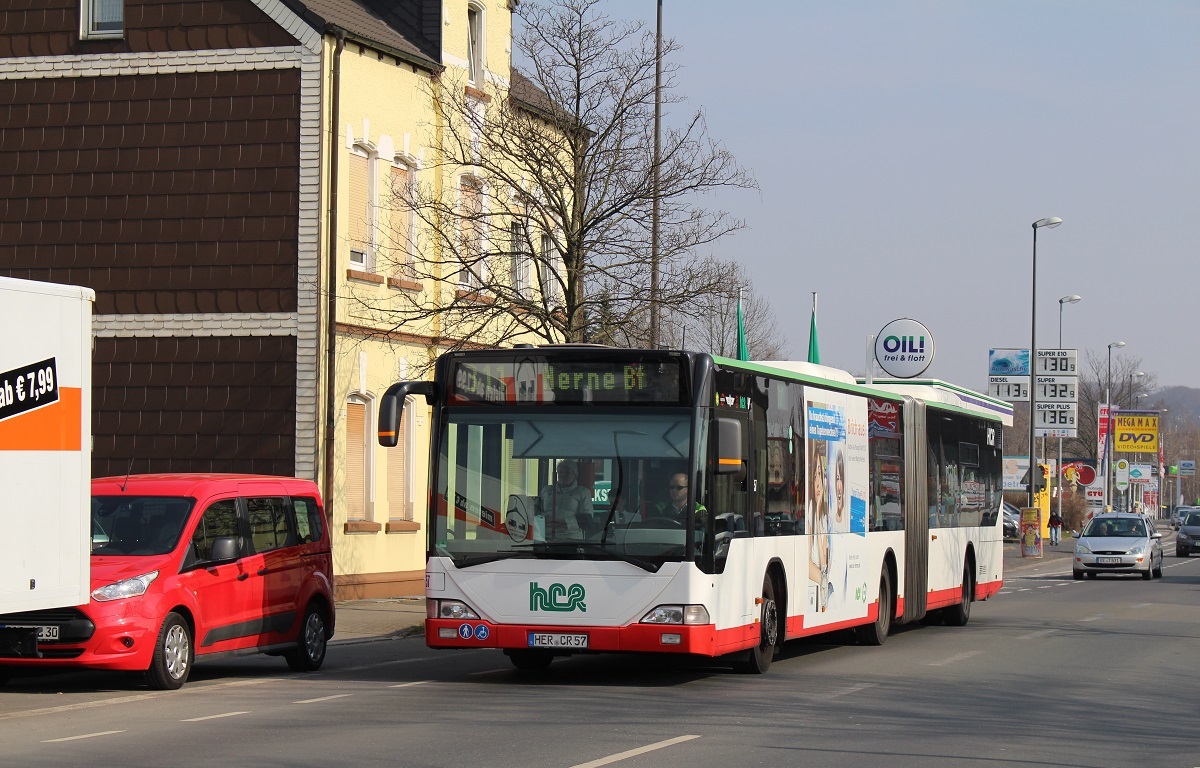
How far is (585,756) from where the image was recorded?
418 inches

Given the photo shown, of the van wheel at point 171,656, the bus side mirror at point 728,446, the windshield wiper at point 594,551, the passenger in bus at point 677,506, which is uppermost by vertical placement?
the bus side mirror at point 728,446

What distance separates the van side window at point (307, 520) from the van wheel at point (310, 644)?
0.71 m

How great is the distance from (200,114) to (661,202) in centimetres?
797

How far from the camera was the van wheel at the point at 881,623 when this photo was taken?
67.0 ft

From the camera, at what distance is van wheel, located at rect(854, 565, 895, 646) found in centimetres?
2042

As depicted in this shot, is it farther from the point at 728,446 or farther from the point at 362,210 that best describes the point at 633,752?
the point at 362,210

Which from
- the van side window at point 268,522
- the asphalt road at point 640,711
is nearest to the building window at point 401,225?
the asphalt road at point 640,711

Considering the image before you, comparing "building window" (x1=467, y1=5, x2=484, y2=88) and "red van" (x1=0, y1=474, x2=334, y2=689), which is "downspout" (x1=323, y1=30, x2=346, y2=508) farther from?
"red van" (x1=0, y1=474, x2=334, y2=689)

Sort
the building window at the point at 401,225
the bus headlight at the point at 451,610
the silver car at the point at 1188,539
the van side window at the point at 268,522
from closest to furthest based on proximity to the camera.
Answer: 1. the bus headlight at the point at 451,610
2. the van side window at the point at 268,522
3. the building window at the point at 401,225
4. the silver car at the point at 1188,539

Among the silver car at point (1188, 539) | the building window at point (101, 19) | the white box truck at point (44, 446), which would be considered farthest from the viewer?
the silver car at point (1188, 539)

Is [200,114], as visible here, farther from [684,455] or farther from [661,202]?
[684,455]

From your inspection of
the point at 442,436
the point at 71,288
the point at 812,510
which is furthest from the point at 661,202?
the point at 71,288

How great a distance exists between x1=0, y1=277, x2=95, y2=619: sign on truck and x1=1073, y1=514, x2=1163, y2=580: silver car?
33.0 m

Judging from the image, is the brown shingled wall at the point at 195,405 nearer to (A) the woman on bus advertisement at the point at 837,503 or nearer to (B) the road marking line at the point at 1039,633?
(A) the woman on bus advertisement at the point at 837,503
